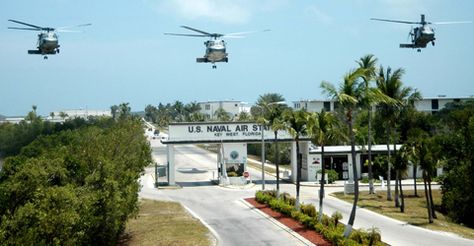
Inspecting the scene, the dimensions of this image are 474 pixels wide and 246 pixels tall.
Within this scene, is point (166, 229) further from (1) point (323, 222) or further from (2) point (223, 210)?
(1) point (323, 222)

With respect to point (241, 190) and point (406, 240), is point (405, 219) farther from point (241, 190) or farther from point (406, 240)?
point (241, 190)

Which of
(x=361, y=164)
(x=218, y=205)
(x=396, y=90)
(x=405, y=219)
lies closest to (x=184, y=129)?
(x=218, y=205)

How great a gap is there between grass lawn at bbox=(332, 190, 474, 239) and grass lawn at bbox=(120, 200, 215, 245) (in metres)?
11.5

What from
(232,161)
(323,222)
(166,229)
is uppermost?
(232,161)

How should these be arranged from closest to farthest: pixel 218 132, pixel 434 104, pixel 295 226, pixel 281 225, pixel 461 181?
pixel 295 226
pixel 281 225
pixel 461 181
pixel 218 132
pixel 434 104

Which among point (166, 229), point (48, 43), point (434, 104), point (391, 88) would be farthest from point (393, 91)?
point (434, 104)

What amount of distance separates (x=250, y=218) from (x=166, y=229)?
5325mm

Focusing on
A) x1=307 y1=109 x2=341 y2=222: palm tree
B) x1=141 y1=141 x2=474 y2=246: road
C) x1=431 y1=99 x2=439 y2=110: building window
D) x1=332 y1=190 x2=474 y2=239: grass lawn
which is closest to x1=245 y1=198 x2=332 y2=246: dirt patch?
x1=141 y1=141 x2=474 y2=246: road

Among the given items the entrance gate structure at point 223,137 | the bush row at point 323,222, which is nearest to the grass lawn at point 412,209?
the bush row at point 323,222

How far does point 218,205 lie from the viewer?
3900cm

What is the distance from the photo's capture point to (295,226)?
95.1 feet

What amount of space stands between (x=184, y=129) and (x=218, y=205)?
13.4 meters

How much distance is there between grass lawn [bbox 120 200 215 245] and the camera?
26.8 metres

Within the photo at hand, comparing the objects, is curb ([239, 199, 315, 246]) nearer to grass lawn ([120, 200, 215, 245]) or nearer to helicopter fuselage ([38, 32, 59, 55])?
grass lawn ([120, 200, 215, 245])
